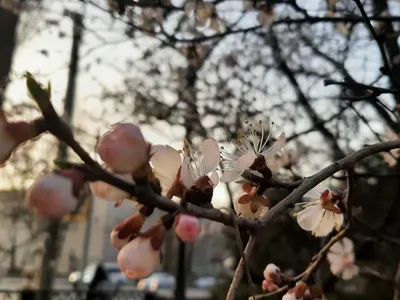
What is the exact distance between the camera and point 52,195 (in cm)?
74

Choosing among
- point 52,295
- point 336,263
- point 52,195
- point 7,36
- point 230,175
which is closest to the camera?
point 52,195

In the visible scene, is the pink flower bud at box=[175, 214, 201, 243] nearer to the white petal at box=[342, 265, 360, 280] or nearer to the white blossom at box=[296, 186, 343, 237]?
the white blossom at box=[296, 186, 343, 237]

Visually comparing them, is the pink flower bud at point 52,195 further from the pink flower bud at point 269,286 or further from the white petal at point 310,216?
the pink flower bud at point 269,286

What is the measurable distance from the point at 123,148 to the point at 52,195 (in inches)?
4.8

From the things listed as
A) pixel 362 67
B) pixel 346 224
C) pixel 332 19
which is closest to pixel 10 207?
pixel 362 67

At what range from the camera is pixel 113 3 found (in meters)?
3.39

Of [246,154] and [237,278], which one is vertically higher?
[246,154]

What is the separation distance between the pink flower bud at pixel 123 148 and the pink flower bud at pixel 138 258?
0.49 ft

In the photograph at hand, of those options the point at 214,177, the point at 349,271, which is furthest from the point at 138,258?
the point at 349,271

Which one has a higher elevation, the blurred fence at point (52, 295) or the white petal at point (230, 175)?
the white petal at point (230, 175)

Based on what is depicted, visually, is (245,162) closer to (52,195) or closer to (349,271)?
(52,195)

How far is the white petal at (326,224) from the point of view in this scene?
57.6 inches

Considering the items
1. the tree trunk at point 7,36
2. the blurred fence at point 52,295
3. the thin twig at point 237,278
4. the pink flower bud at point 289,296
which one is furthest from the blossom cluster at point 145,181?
the blurred fence at point 52,295

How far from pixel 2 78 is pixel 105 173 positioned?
4.94m
